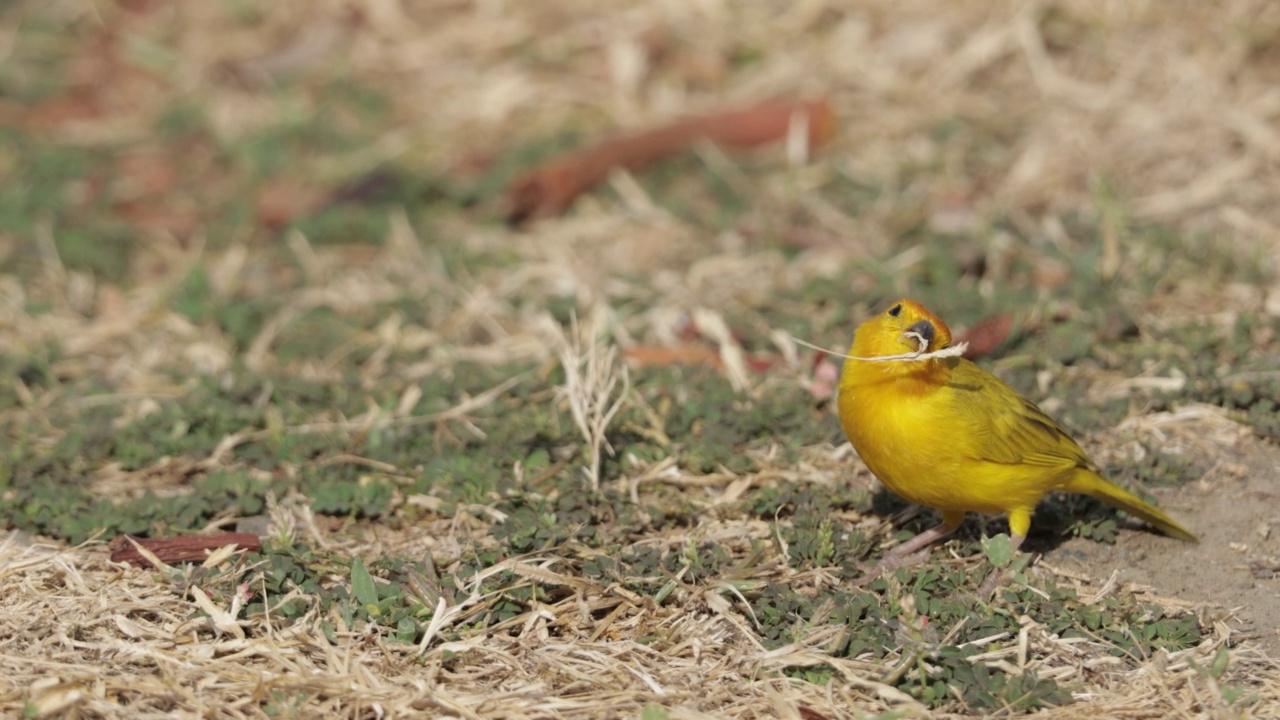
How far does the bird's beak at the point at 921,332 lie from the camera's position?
13.3 ft

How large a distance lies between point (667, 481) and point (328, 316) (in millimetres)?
2429

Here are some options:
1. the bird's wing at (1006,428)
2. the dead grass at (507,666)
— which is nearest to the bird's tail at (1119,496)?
the bird's wing at (1006,428)

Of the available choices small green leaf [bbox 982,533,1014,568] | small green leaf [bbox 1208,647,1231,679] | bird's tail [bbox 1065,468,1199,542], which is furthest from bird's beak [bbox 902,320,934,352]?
small green leaf [bbox 1208,647,1231,679]

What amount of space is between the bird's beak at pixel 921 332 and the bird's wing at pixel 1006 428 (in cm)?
24

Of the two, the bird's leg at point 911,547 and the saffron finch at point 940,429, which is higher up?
the saffron finch at point 940,429

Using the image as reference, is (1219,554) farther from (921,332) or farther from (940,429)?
(921,332)

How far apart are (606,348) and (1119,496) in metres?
1.99

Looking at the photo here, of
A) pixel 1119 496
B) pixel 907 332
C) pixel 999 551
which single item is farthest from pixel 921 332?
pixel 1119 496

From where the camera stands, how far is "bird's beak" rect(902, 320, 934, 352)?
4.05 meters

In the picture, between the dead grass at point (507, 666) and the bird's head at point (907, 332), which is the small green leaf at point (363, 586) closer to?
the dead grass at point (507, 666)

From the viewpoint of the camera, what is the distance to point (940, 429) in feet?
13.4

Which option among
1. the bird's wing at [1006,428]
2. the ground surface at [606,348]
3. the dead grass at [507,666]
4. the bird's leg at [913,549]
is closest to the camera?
the dead grass at [507,666]

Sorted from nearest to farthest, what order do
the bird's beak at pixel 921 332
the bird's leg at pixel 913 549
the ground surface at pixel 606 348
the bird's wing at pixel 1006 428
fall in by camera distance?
1. the ground surface at pixel 606 348
2. the bird's beak at pixel 921 332
3. the bird's wing at pixel 1006 428
4. the bird's leg at pixel 913 549

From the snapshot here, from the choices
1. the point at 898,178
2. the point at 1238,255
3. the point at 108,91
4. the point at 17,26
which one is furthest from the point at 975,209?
the point at 17,26
